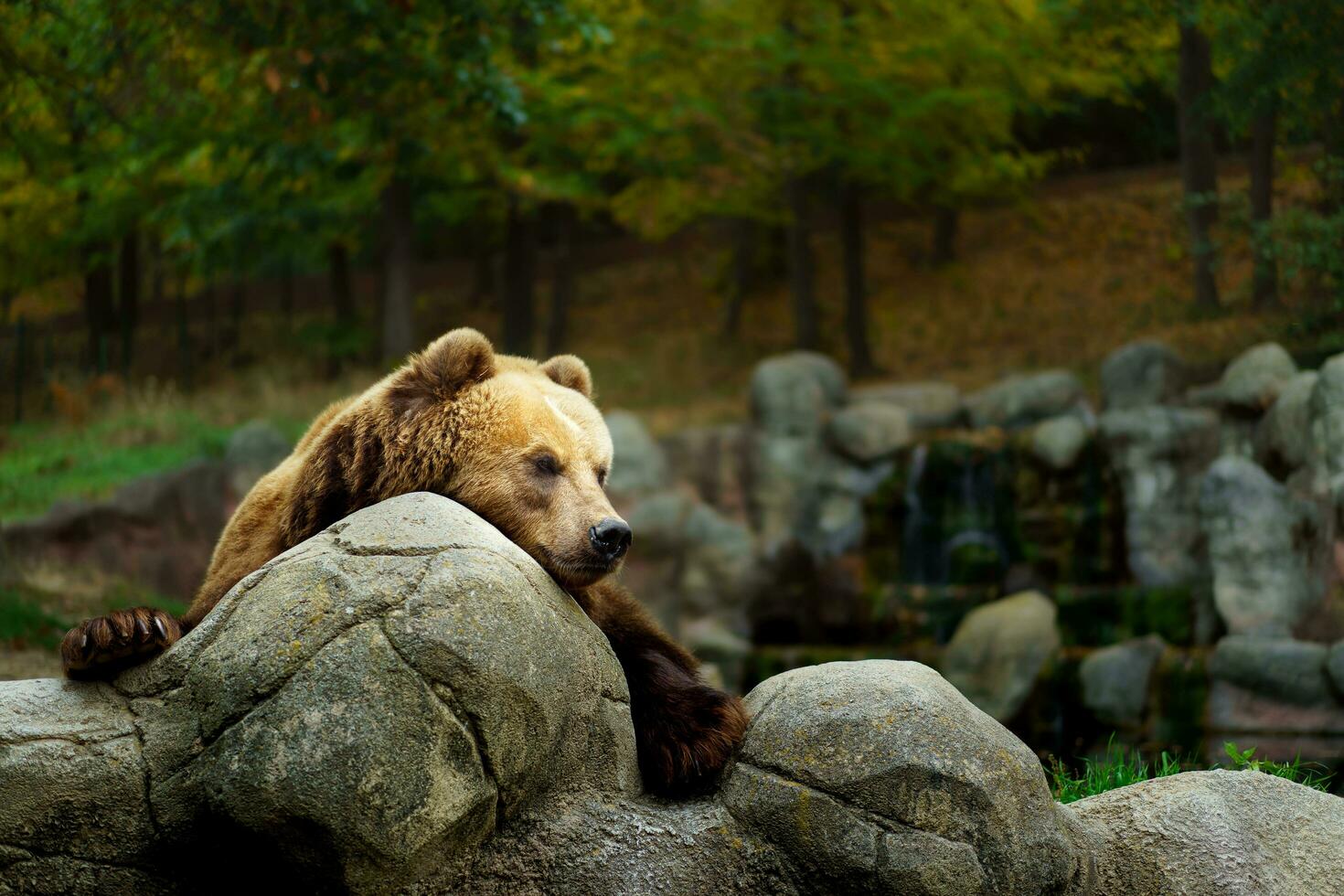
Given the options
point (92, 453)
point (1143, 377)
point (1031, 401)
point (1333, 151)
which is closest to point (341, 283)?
point (92, 453)

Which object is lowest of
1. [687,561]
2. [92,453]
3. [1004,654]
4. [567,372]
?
[1004,654]

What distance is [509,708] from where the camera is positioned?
3.39 meters

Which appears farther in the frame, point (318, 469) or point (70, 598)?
point (70, 598)

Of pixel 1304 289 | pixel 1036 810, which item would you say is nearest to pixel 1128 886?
pixel 1036 810

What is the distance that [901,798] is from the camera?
11.3 feet

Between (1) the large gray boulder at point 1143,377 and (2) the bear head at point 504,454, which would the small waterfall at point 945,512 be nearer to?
(1) the large gray boulder at point 1143,377

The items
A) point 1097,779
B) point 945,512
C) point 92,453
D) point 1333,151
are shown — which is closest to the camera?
point 1097,779

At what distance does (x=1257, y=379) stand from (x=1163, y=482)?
4.88ft

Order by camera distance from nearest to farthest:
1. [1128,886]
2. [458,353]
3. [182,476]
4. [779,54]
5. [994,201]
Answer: [1128,886] → [458,353] → [182,476] → [779,54] → [994,201]

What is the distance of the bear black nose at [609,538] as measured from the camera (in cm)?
375

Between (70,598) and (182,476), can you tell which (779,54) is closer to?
(182,476)

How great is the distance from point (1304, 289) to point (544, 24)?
9717mm

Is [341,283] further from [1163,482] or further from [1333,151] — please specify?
[1333,151]

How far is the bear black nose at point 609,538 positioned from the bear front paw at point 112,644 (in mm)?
1207
